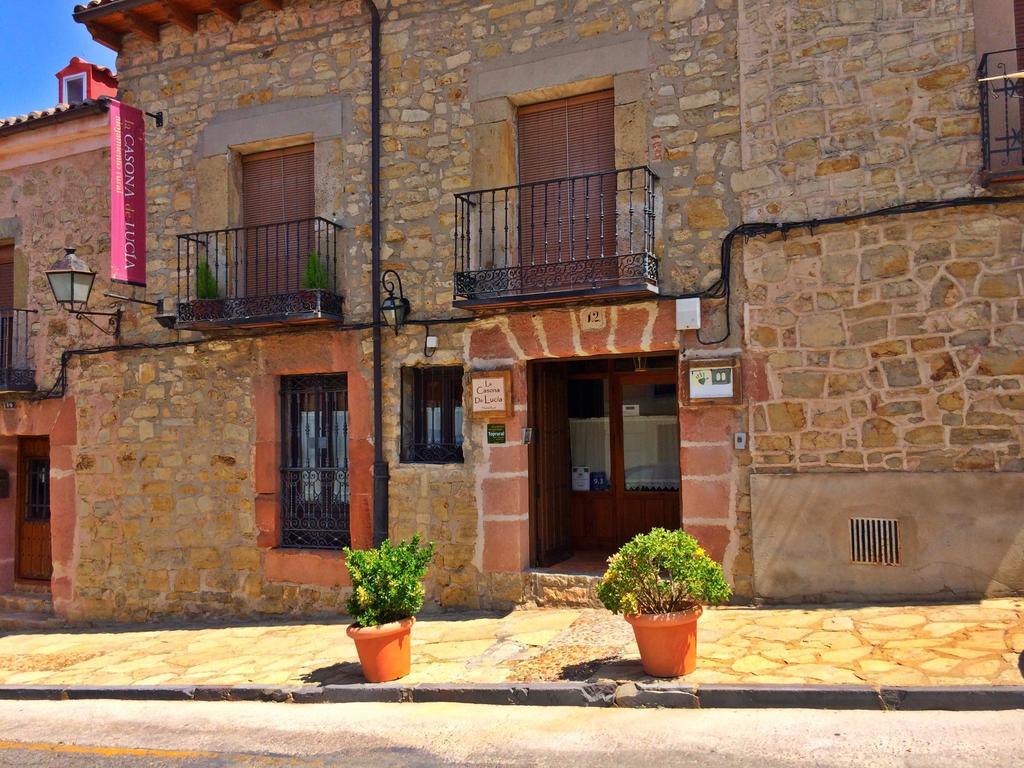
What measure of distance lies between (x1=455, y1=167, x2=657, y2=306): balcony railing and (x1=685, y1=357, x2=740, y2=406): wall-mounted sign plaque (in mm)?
793

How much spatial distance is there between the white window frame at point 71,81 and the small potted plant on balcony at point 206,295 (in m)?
4.24

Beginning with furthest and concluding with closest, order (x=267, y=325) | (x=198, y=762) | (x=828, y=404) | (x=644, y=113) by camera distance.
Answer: (x=267, y=325), (x=644, y=113), (x=828, y=404), (x=198, y=762)

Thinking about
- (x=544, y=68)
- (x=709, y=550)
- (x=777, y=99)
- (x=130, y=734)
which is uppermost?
(x=544, y=68)

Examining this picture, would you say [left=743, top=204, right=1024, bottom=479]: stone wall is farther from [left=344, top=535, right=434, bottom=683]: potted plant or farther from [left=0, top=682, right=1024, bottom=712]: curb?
[left=344, top=535, right=434, bottom=683]: potted plant

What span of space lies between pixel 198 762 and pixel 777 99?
Answer: 6520 mm

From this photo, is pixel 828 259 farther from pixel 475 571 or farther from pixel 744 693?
pixel 475 571

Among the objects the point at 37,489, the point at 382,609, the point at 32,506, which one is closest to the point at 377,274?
the point at 382,609

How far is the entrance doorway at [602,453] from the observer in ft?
28.9

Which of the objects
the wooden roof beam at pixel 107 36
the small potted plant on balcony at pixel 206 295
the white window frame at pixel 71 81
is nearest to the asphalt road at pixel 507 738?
the small potted plant on balcony at pixel 206 295

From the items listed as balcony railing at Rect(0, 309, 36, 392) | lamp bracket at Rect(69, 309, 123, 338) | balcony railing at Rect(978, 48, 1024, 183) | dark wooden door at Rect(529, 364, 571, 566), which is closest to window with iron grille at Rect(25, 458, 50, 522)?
balcony railing at Rect(0, 309, 36, 392)

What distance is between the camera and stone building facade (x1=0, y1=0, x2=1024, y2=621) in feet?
22.4

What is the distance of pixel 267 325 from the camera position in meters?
9.14

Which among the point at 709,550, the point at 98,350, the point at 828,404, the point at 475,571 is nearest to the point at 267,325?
the point at 98,350

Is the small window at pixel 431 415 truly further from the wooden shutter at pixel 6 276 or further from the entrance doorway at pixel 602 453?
the wooden shutter at pixel 6 276
